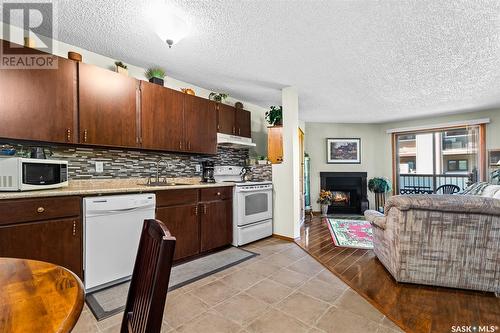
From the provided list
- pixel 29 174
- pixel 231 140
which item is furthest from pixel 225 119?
pixel 29 174

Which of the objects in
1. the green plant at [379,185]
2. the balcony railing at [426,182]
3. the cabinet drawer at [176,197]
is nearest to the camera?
the cabinet drawer at [176,197]

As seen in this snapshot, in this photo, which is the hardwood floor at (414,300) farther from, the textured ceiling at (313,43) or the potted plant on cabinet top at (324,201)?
the potted plant on cabinet top at (324,201)

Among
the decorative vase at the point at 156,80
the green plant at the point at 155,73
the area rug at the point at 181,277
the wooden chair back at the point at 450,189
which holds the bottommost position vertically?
the area rug at the point at 181,277

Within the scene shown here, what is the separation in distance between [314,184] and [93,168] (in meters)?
4.98

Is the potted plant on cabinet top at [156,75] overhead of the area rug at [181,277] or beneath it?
overhead

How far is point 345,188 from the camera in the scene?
20.5 ft

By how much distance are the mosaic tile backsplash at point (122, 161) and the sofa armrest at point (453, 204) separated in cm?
268

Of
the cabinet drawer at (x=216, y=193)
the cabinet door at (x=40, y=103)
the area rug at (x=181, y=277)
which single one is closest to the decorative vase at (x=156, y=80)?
the cabinet door at (x=40, y=103)

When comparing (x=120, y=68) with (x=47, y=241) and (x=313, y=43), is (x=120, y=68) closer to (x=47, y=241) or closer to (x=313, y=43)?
(x=47, y=241)

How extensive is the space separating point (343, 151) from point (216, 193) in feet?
14.2

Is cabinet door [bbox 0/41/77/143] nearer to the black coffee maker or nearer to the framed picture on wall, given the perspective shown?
the black coffee maker

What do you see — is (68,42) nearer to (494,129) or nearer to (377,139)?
(377,139)

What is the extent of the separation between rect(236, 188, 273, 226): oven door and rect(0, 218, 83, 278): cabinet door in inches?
74.0

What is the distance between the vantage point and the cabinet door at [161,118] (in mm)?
2755
